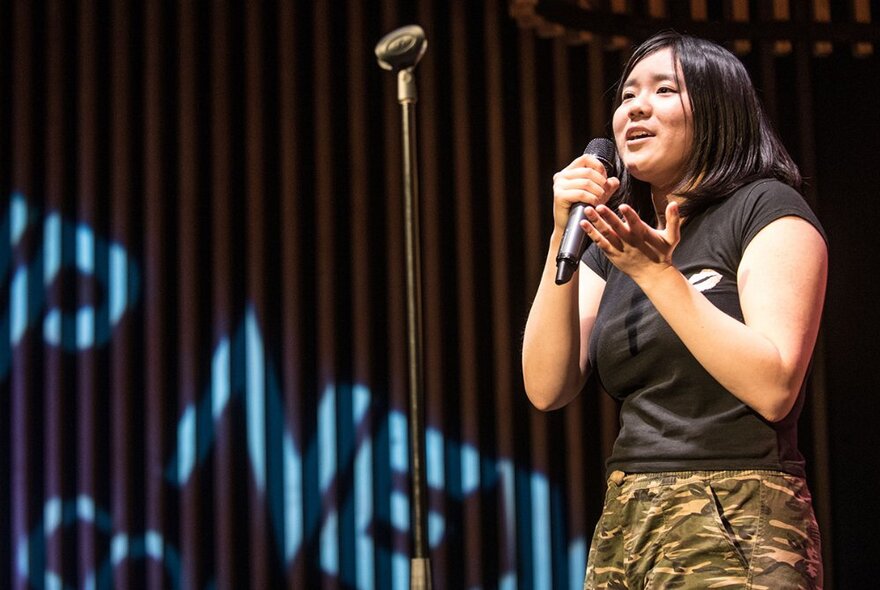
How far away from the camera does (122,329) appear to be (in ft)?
10.4

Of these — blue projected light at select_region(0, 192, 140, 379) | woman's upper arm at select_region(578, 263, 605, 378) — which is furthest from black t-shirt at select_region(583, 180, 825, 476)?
blue projected light at select_region(0, 192, 140, 379)

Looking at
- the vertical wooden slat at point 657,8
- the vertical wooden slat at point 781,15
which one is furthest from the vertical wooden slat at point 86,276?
the vertical wooden slat at point 781,15

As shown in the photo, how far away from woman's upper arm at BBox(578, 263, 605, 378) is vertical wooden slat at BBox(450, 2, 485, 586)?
171cm

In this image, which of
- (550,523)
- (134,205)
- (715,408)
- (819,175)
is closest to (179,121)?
(134,205)

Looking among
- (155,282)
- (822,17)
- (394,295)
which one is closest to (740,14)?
(822,17)

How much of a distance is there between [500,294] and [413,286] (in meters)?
1.77

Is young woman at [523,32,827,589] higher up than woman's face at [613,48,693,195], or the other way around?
woman's face at [613,48,693,195]

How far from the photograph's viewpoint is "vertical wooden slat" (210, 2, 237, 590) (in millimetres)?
3152

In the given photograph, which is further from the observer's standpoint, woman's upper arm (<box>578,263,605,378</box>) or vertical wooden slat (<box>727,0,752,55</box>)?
vertical wooden slat (<box>727,0,752,55</box>)

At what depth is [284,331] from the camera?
3.23 meters

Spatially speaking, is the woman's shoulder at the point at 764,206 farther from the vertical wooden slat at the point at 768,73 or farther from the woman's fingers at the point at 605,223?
the vertical wooden slat at the point at 768,73

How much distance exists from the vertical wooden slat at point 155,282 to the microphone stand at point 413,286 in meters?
1.72

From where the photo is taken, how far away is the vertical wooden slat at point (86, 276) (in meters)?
3.13

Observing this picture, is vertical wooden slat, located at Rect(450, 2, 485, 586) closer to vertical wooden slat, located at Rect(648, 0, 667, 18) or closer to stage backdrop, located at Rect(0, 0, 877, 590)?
stage backdrop, located at Rect(0, 0, 877, 590)
